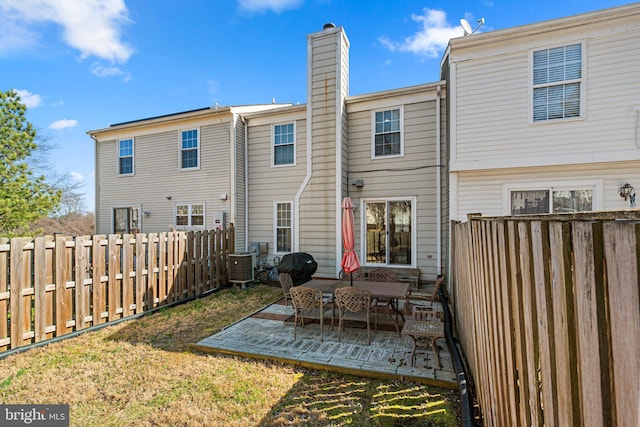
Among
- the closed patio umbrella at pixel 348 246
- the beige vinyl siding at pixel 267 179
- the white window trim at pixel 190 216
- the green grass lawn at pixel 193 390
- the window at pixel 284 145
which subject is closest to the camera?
the green grass lawn at pixel 193 390

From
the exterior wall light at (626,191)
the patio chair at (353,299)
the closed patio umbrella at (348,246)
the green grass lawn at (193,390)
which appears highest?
the exterior wall light at (626,191)

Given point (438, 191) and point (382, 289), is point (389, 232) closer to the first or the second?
point (438, 191)

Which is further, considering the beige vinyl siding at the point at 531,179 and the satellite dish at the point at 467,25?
the satellite dish at the point at 467,25

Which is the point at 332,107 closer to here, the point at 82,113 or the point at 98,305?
the point at 98,305

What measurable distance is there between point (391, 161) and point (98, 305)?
25.8 ft

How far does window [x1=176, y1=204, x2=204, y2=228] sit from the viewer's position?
11.1 meters

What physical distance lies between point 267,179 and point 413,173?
4.93m

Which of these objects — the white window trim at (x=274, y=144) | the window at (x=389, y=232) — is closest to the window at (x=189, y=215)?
the white window trim at (x=274, y=144)

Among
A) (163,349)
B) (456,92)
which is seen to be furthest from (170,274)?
(456,92)

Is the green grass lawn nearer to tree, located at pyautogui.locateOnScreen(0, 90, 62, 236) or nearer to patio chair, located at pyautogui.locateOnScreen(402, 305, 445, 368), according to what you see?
patio chair, located at pyautogui.locateOnScreen(402, 305, 445, 368)

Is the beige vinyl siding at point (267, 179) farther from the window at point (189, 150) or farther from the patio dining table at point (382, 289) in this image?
the patio dining table at point (382, 289)

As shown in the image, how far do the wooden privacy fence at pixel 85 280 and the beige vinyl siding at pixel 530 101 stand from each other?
7.53 m

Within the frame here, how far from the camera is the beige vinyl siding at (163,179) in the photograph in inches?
419

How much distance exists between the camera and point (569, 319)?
1152 mm
